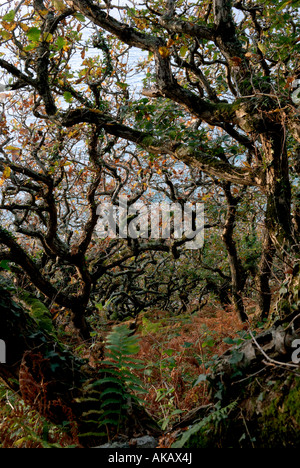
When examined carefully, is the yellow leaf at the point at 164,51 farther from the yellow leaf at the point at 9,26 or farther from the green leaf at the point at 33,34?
the yellow leaf at the point at 9,26

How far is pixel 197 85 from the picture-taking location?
22.0ft

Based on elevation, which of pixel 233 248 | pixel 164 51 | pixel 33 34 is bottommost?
pixel 233 248

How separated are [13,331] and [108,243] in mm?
7439
